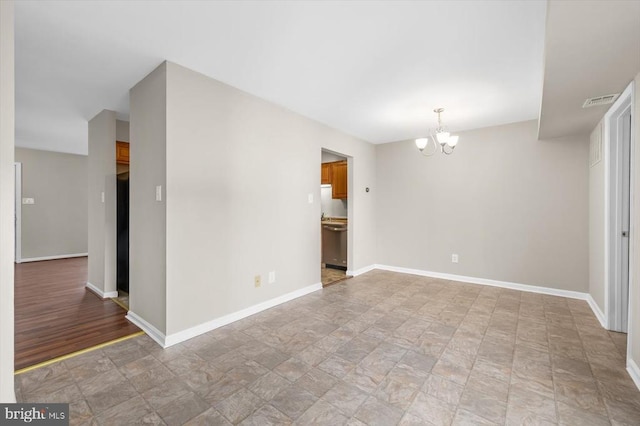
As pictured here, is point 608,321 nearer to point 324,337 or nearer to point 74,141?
point 324,337

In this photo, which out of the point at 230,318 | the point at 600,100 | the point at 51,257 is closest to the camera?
the point at 600,100

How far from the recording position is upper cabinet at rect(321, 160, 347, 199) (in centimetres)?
554

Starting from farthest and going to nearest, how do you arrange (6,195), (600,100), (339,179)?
(339,179), (600,100), (6,195)

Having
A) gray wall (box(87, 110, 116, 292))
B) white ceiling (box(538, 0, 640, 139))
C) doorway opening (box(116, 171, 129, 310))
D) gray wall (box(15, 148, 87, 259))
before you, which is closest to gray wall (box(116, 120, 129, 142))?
gray wall (box(87, 110, 116, 292))

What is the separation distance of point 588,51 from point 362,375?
104 inches

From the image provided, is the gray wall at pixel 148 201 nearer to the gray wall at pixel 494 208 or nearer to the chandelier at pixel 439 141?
the chandelier at pixel 439 141

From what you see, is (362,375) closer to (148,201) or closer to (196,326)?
(196,326)

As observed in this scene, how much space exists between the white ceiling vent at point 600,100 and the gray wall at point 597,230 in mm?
639

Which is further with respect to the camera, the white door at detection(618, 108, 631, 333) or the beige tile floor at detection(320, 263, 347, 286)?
the beige tile floor at detection(320, 263, 347, 286)

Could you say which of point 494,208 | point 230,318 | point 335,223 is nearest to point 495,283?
point 494,208

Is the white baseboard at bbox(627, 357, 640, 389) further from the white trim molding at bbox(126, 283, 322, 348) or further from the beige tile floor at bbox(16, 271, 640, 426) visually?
the white trim molding at bbox(126, 283, 322, 348)

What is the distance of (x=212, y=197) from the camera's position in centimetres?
279

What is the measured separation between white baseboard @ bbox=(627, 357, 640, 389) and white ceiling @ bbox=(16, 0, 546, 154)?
2457 mm

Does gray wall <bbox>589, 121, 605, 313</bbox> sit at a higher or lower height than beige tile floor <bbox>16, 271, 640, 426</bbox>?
higher
